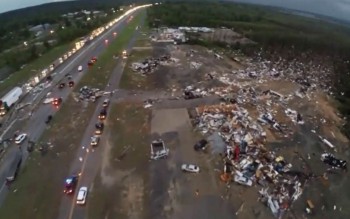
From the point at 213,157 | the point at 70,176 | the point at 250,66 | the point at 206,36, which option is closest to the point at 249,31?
the point at 206,36

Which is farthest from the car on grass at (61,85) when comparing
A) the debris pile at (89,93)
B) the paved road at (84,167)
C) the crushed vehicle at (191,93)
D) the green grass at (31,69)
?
the crushed vehicle at (191,93)

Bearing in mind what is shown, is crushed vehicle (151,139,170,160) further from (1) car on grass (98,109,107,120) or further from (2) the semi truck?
(2) the semi truck

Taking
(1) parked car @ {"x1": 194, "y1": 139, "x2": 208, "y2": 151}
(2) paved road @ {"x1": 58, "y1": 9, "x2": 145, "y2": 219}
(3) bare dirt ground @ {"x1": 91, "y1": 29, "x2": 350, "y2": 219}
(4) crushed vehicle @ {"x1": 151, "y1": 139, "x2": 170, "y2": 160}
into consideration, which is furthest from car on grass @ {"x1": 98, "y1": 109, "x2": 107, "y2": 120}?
(1) parked car @ {"x1": 194, "y1": 139, "x2": 208, "y2": 151}

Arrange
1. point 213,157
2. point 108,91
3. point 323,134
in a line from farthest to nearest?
point 108,91
point 323,134
point 213,157

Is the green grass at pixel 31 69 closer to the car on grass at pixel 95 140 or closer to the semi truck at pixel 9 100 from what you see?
the semi truck at pixel 9 100

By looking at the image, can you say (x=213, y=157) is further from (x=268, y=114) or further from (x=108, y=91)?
(x=108, y=91)

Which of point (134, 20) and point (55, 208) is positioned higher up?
point (55, 208)

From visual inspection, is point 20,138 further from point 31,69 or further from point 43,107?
point 31,69
